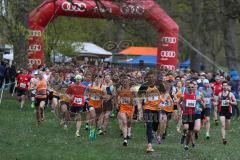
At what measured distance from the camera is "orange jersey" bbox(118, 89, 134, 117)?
19609mm

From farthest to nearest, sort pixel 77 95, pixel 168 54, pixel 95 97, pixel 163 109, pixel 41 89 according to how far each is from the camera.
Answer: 1. pixel 168 54
2. pixel 41 89
3. pixel 77 95
4. pixel 95 97
5. pixel 163 109

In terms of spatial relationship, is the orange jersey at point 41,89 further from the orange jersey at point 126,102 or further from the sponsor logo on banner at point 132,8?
the sponsor logo on banner at point 132,8

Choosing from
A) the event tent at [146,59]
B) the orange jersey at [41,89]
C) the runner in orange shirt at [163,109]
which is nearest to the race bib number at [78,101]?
the orange jersey at [41,89]

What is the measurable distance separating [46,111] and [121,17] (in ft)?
60.5

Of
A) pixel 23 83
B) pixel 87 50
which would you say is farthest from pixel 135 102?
pixel 87 50

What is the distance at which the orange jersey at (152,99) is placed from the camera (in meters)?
18.5

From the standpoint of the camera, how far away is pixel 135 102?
66.7ft

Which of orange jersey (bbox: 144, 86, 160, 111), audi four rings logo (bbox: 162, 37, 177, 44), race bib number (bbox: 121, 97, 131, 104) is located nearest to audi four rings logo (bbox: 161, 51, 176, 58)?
audi four rings logo (bbox: 162, 37, 177, 44)

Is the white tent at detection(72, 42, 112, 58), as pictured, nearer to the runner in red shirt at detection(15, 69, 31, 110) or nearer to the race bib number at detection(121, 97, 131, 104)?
the runner in red shirt at detection(15, 69, 31, 110)

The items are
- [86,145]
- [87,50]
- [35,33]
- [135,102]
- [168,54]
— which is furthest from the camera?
[87,50]

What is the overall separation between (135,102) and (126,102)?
780 millimetres

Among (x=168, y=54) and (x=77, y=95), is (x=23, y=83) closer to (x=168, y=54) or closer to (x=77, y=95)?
(x=168, y=54)

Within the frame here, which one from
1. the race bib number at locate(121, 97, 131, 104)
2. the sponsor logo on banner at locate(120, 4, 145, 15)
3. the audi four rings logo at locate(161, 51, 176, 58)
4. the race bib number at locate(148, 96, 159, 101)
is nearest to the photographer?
the sponsor logo on banner at locate(120, 4, 145, 15)

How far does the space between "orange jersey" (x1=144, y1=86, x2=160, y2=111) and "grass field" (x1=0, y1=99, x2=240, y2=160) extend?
1.10m
